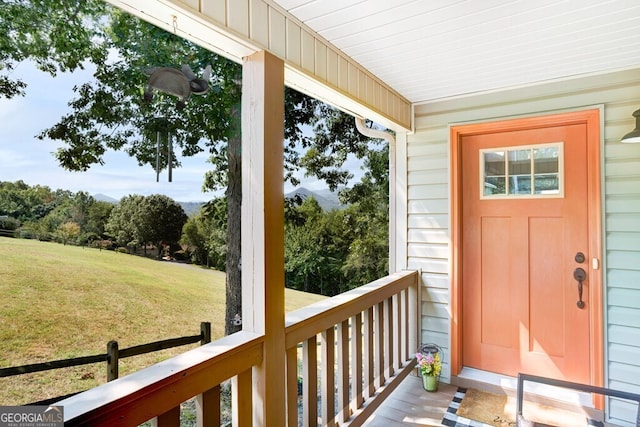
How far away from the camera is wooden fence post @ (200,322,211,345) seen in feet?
4.86

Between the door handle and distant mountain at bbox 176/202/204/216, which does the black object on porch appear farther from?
distant mountain at bbox 176/202/204/216

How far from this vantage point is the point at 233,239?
169 cm

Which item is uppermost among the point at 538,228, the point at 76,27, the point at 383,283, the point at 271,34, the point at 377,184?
the point at 271,34

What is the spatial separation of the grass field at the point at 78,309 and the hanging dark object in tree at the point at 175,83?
61 centimetres

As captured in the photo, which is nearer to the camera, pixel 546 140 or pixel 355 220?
pixel 546 140

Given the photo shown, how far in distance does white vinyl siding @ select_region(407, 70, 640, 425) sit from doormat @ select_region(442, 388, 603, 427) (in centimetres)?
24

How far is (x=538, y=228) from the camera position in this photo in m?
2.66

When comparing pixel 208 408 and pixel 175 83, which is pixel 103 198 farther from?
pixel 208 408

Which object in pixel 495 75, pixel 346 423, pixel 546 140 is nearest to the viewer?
pixel 346 423

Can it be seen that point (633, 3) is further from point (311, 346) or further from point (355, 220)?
point (355, 220)

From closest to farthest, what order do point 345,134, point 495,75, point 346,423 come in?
1. point 346,423
2. point 495,75
3. point 345,134

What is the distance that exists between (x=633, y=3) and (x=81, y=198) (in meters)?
2.44

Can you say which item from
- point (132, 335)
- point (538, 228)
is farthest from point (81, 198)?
point (538, 228)

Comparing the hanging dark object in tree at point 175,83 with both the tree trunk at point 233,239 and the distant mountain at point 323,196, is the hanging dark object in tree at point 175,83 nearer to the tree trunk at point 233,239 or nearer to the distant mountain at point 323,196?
the tree trunk at point 233,239
